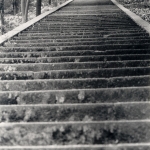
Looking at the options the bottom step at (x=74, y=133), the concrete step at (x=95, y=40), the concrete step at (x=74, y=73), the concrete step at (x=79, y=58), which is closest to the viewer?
the bottom step at (x=74, y=133)

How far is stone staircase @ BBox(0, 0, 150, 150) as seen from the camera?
80.2 inches

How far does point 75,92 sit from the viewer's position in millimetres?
2555

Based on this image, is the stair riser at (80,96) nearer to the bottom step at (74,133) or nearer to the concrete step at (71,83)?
the concrete step at (71,83)

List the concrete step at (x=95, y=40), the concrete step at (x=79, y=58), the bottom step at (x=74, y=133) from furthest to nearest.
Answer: the concrete step at (x=95, y=40) → the concrete step at (x=79, y=58) → the bottom step at (x=74, y=133)

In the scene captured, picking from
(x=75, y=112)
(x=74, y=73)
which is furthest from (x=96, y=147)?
(x=74, y=73)

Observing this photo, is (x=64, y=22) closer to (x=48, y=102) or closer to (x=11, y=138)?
(x=48, y=102)

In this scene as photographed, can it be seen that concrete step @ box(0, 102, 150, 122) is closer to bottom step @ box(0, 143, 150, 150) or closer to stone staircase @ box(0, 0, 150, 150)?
stone staircase @ box(0, 0, 150, 150)

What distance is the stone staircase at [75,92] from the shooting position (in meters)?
2.04

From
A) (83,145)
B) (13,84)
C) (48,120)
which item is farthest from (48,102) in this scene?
(83,145)

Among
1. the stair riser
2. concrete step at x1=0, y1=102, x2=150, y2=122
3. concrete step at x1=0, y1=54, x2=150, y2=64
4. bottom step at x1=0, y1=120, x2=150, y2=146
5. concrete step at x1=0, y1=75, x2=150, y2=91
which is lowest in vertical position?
bottom step at x1=0, y1=120, x2=150, y2=146

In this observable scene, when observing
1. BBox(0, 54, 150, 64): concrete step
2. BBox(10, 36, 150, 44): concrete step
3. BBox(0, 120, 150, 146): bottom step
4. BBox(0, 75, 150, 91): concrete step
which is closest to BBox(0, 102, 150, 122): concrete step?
BBox(0, 120, 150, 146): bottom step

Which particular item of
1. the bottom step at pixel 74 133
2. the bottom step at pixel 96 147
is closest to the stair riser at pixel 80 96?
the bottom step at pixel 74 133

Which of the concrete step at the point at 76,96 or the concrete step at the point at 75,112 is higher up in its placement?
the concrete step at the point at 76,96

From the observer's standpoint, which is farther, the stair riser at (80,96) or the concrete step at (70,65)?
the concrete step at (70,65)
